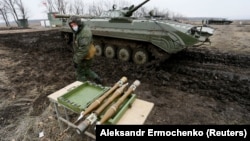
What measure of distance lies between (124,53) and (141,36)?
4.12 feet

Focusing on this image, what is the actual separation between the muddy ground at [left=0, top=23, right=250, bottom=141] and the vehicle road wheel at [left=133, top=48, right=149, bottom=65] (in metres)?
0.34

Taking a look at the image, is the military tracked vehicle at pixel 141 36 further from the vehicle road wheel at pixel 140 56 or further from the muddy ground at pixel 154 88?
the muddy ground at pixel 154 88

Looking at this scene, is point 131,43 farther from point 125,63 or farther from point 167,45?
point 167,45

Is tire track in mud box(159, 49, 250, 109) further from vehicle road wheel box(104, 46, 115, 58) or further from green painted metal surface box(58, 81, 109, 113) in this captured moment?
green painted metal surface box(58, 81, 109, 113)

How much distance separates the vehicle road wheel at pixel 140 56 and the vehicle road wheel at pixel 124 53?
287 mm

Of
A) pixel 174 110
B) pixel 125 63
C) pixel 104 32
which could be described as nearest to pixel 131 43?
pixel 125 63

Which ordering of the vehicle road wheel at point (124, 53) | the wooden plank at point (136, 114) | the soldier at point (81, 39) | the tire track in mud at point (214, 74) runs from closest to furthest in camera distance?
the wooden plank at point (136, 114) → the soldier at point (81, 39) → the tire track in mud at point (214, 74) → the vehicle road wheel at point (124, 53)

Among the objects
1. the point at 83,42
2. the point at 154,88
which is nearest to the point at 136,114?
the point at 83,42

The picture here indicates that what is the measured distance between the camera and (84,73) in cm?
459

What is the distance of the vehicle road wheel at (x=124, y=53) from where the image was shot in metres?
7.12

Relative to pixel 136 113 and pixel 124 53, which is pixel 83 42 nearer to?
pixel 136 113

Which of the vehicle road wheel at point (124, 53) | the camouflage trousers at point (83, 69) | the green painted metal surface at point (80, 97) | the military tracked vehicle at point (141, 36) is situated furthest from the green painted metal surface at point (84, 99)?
the vehicle road wheel at point (124, 53)

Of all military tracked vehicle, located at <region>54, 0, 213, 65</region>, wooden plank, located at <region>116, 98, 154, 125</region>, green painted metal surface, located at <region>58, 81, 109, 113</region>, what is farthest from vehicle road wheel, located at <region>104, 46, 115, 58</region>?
wooden plank, located at <region>116, 98, 154, 125</region>

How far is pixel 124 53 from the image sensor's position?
23.7ft
